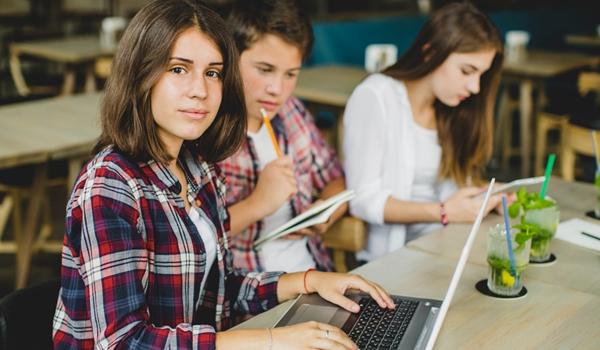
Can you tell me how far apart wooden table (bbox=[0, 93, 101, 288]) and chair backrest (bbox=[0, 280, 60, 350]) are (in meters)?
1.23

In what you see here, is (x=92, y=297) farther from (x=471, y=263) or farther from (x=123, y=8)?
(x=123, y=8)

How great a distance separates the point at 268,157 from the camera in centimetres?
200

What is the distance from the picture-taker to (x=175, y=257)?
1.29 metres

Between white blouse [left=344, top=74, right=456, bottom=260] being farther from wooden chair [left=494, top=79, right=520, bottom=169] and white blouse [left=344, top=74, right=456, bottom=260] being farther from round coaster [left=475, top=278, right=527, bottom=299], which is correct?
wooden chair [left=494, top=79, right=520, bottom=169]

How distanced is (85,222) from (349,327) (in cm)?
47

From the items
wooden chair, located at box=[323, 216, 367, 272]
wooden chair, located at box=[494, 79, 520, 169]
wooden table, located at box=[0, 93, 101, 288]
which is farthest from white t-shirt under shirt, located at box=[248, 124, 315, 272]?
wooden chair, located at box=[494, 79, 520, 169]

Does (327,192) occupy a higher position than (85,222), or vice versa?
(85,222)

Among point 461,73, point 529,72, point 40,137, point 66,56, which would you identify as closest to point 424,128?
point 461,73

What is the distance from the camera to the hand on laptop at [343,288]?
1380 mm

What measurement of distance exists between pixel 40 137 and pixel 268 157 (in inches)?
42.1

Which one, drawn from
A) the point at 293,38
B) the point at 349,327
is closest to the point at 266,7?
the point at 293,38

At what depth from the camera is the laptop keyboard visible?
49.2 inches

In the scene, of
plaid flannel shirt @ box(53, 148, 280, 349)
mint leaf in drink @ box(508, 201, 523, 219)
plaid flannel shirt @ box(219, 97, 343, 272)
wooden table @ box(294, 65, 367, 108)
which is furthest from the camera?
wooden table @ box(294, 65, 367, 108)

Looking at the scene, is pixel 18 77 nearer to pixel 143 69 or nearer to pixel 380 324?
pixel 143 69
